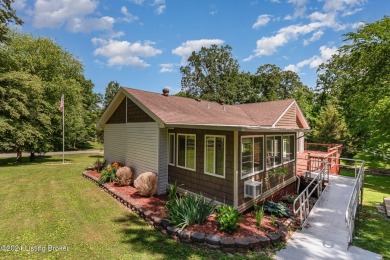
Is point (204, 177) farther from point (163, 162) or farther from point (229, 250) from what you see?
point (229, 250)

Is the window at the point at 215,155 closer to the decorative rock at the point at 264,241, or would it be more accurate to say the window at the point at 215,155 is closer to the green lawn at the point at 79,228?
the decorative rock at the point at 264,241

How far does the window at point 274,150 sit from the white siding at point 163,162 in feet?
14.2

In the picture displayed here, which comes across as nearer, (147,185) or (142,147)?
(147,185)

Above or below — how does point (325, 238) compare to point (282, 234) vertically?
below

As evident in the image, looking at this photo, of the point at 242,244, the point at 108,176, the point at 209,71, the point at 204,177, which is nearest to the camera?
the point at 242,244

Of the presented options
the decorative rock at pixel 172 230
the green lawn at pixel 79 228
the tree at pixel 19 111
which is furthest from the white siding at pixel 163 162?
the tree at pixel 19 111

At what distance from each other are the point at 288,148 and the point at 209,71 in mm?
29149

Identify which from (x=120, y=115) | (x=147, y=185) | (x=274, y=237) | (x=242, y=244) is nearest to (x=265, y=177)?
(x=274, y=237)

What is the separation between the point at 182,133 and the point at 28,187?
26.7ft

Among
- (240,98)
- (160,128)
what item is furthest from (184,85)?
(160,128)

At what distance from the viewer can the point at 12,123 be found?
625 inches

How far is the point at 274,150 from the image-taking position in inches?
358

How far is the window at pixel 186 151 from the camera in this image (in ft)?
26.2

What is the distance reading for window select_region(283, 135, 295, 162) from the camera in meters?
9.99
